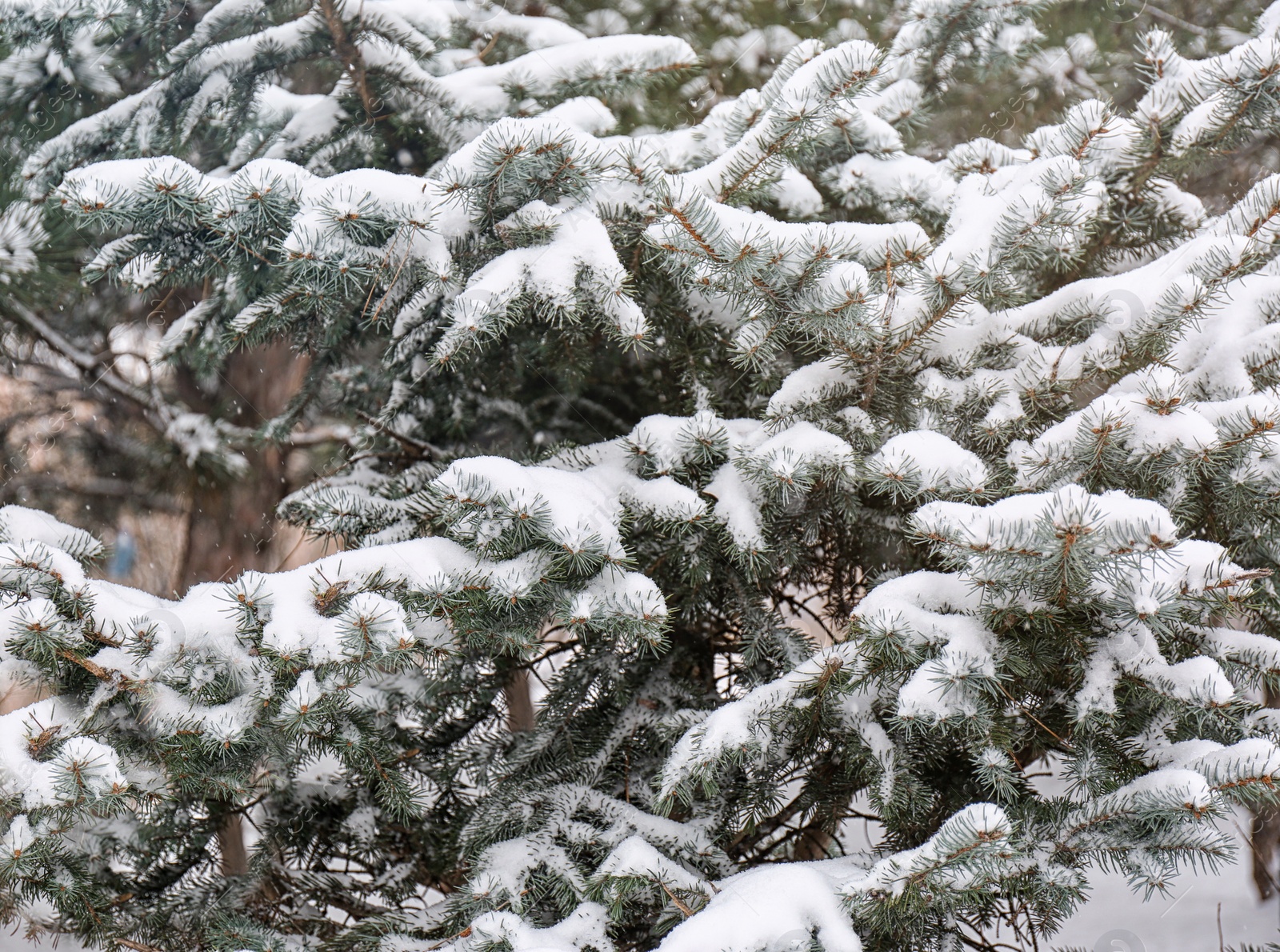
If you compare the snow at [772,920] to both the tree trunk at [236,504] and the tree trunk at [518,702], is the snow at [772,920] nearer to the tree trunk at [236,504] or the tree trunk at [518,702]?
the tree trunk at [518,702]

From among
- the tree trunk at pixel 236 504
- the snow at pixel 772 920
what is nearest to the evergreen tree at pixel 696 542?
the snow at pixel 772 920

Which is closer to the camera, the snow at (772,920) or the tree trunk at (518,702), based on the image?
the snow at (772,920)

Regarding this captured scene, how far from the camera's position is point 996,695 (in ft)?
4.55

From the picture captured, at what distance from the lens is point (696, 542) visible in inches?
69.8

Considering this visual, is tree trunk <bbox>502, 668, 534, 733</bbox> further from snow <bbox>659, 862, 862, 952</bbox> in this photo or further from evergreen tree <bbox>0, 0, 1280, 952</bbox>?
snow <bbox>659, 862, 862, 952</bbox>

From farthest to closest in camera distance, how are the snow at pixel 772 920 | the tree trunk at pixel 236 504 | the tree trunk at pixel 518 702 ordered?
the tree trunk at pixel 236 504 → the tree trunk at pixel 518 702 → the snow at pixel 772 920

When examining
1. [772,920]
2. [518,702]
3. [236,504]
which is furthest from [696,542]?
[236,504]

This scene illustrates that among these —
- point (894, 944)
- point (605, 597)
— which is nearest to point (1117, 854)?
point (894, 944)

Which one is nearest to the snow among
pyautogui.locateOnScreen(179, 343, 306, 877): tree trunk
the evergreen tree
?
the evergreen tree

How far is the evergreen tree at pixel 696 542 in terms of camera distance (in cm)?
136

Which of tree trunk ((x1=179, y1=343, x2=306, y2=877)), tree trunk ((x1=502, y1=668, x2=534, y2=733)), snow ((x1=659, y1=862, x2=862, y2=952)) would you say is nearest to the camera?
snow ((x1=659, y1=862, x2=862, y2=952))

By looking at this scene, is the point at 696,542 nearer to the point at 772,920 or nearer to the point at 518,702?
A: the point at 772,920

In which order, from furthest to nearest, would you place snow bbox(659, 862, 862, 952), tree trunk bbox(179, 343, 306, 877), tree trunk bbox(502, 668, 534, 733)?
tree trunk bbox(179, 343, 306, 877), tree trunk bbox(502, 668, 534, 733), snow bbox(659, 862, 862, 952)

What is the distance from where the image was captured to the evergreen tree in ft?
4.46
